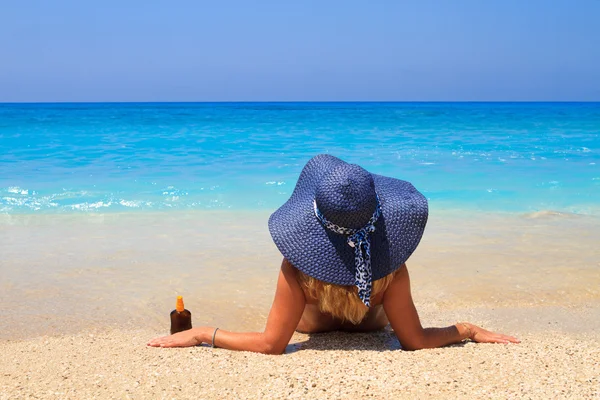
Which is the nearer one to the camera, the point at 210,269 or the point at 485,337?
the point at 485,337

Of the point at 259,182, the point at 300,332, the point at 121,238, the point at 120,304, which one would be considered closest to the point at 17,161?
the point at 259,182

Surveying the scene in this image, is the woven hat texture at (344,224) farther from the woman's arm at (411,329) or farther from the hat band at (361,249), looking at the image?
the woman's arm at (411,329)

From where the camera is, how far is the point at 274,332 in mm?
2965

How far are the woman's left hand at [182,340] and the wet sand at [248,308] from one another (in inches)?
2.3

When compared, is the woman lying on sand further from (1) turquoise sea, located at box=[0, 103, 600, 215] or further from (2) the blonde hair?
(1) turquoise sea, located at box=[0, 103, 600, 215]

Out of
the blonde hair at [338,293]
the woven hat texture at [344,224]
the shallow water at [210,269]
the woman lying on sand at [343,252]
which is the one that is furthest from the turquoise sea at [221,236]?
the woven hat texture at [344,224]

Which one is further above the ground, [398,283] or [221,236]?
[398,283]

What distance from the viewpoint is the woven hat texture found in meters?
2.64

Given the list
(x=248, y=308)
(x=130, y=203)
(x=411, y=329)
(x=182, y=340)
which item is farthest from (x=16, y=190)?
(x=411, y=329)

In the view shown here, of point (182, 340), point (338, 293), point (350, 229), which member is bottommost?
point (182, 340)

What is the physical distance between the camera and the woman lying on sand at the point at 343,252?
8.79 ft

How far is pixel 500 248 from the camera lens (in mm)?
5586

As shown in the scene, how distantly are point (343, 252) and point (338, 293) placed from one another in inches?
9.1

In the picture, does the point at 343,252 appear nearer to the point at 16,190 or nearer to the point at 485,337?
the point at 485,337
